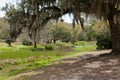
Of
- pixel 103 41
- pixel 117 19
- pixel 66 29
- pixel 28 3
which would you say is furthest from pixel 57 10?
pixel 66 29

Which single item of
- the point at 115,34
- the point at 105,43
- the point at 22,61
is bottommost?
Answer: the point at 22,61

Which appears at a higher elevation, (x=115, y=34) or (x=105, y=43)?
(x=115, y=34)

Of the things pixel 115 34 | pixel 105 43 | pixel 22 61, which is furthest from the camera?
pixel 105 43

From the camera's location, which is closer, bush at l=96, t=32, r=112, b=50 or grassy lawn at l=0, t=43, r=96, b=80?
grassy lawn at l=0, t=43, r=96, b=80

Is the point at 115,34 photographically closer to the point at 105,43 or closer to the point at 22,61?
the point at 22,61

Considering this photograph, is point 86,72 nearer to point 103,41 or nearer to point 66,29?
point 103,41

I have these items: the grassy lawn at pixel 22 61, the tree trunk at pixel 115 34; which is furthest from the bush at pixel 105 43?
the tree trunk at pixel 115 34

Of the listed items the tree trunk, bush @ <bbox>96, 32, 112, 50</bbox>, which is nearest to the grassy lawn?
the tree trunk

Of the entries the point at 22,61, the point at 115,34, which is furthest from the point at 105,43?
the point at 115,34

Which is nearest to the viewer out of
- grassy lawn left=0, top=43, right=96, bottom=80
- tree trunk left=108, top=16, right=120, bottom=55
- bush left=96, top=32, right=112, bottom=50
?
grassy lawn left=0, top=43, right=96, bottom=80

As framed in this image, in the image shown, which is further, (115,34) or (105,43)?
(105,43)

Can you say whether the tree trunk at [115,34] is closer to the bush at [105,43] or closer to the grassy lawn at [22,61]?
the grassy lawn at [22,61]

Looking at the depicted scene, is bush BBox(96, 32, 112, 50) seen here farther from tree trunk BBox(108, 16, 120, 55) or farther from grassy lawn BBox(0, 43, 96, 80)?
tree trunk BBox(108, 16, 120, 55)

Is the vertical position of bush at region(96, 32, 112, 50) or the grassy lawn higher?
bush at region(96, 32, 112, 50)
